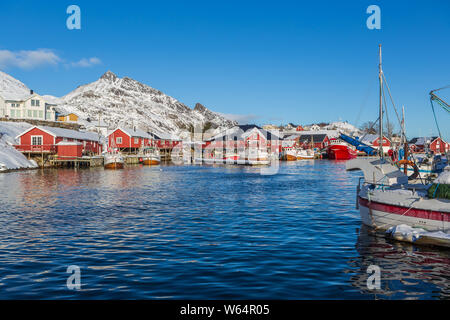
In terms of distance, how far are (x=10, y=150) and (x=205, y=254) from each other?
7259 cm

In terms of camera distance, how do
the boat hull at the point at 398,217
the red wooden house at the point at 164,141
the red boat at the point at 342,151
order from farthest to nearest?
the red boat at the point at 342,151 → the red wooden house at the point at 164,141 → the boat hull at the point at 398,217

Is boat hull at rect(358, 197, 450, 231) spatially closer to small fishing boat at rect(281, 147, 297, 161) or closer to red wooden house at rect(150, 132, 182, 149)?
red wooden house at rect(150, 132, 182, 149)

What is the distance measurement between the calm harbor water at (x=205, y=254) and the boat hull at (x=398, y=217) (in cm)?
91

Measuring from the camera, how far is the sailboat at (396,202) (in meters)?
16.9

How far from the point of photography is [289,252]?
650 inches

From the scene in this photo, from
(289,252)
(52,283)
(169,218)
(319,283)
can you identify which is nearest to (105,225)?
(169,218)

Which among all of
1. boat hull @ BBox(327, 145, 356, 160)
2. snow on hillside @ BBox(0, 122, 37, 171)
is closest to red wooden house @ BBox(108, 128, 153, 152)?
snow on hillside @ BBox(0, 122, 37, 171)

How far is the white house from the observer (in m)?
103

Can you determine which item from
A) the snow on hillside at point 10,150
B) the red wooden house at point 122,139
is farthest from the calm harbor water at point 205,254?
the red wooden house at point 122,139

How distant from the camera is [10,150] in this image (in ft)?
247

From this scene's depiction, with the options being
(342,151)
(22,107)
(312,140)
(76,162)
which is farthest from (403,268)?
(312,140)

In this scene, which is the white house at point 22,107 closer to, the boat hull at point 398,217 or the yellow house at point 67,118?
the yellow house at point 67,118

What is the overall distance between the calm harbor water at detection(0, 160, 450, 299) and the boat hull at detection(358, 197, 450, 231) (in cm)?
91

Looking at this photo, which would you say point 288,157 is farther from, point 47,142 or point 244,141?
point 47,142
